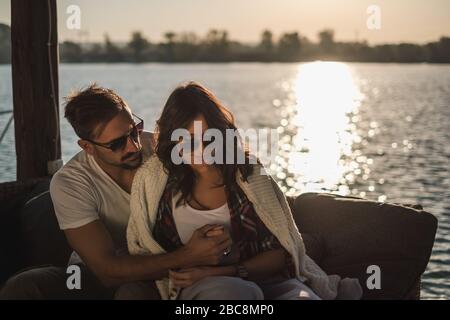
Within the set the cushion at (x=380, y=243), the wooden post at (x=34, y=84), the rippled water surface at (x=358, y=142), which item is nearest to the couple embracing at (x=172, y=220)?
the cushion at (x=380, y=243)

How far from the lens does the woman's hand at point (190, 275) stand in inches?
97.3

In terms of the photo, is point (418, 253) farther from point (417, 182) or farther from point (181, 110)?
point (417, 182)

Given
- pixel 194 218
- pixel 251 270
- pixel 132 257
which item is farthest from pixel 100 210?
pixel 251 270

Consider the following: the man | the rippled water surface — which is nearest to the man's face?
the man

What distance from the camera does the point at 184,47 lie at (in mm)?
53969

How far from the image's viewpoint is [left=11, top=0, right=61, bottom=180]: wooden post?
4043 mm

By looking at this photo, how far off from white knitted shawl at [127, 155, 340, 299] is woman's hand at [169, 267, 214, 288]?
0.17m

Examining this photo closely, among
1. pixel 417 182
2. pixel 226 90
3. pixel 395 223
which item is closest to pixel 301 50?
pixel 226 90

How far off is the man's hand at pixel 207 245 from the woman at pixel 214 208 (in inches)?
1.2

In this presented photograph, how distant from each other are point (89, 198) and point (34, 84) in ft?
4.83

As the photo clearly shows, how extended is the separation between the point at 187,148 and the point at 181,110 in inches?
5.3

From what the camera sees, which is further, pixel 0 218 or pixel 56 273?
pixel 0 218

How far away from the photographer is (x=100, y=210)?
2.89 meters

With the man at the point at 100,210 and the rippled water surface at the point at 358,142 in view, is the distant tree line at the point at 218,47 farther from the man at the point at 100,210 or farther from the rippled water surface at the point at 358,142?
the man at the point at 100,210
